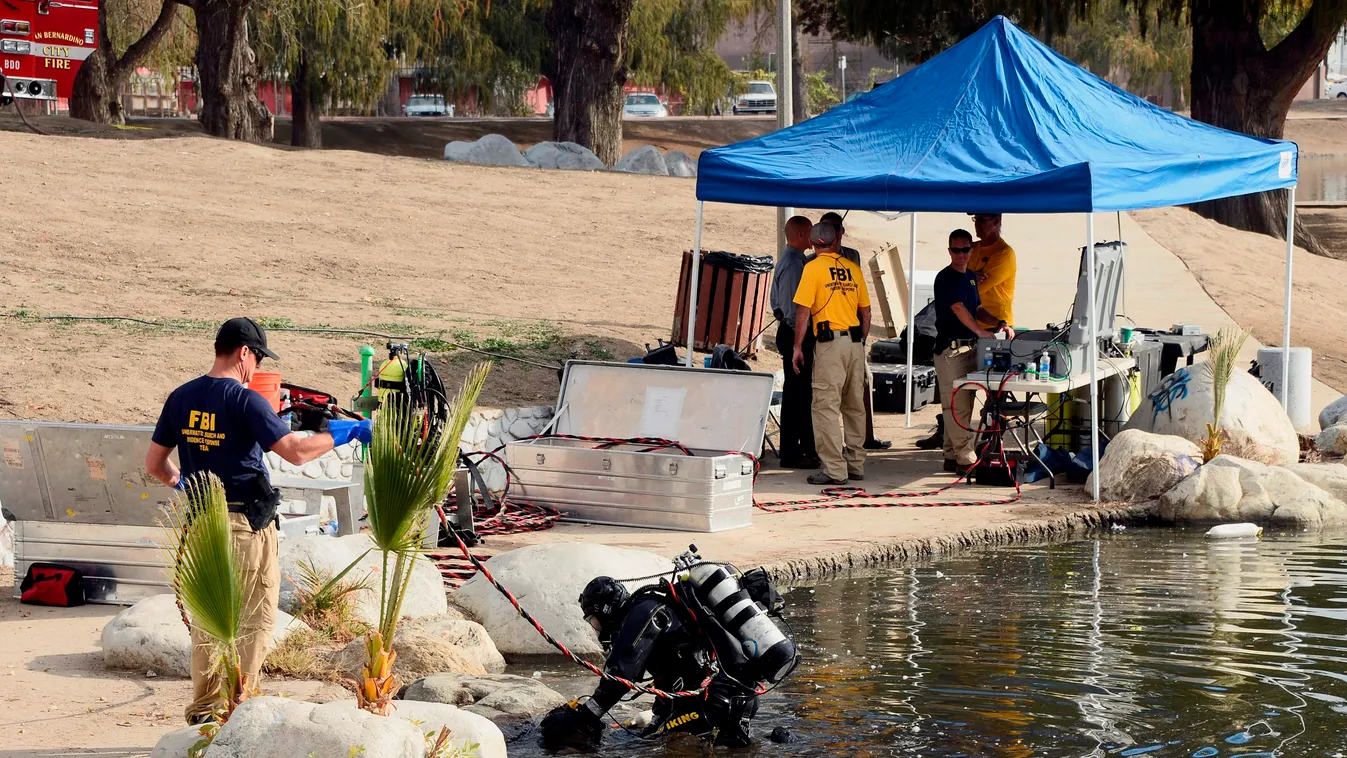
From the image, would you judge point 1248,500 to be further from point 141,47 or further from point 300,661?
point 141,47

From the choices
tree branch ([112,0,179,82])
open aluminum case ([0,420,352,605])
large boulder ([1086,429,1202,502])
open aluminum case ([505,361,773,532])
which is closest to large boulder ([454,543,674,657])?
open aluminum case ([0,420,352,605])

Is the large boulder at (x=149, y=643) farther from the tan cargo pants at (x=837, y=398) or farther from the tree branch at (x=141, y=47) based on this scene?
the tree branch at (x=141, y=47)

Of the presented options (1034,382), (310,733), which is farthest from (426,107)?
(310,733)

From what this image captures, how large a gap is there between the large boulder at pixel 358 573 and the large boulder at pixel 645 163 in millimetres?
21745

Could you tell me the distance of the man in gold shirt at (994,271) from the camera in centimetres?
1272

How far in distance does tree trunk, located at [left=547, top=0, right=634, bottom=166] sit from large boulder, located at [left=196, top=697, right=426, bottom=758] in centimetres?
2466

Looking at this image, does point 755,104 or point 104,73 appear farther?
point 755,104

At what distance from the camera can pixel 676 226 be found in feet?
76.1

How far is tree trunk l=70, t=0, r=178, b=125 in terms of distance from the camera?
28.3 m

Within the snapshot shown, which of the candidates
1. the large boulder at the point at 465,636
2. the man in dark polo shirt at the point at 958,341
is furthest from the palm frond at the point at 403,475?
the man in dark polo shirt at the point at 958,341

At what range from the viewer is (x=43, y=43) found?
26781 millimetres

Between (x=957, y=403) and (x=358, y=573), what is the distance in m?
5.63

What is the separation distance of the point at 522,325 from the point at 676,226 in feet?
23.7

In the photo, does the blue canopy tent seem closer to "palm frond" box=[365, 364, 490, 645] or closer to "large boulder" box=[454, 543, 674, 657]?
"large boulder" box=[454, 543, 674, 657]
